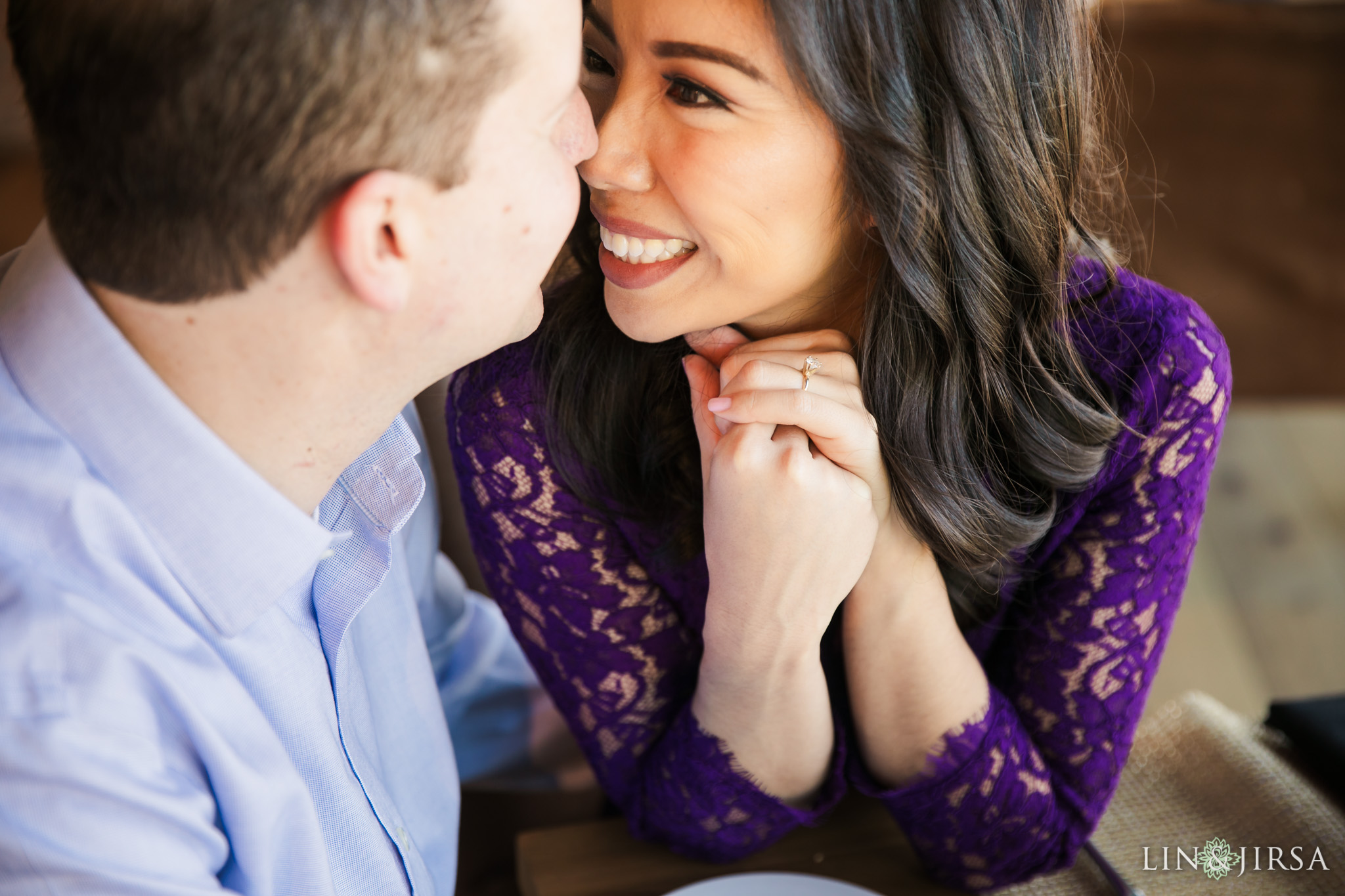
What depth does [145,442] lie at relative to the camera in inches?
33.0

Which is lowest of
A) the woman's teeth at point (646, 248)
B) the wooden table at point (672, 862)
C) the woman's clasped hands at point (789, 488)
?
the wooden table at point (672, 862)

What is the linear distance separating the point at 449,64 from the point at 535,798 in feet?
3.91

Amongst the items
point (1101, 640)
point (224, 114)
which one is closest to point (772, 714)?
point (1101, 640)

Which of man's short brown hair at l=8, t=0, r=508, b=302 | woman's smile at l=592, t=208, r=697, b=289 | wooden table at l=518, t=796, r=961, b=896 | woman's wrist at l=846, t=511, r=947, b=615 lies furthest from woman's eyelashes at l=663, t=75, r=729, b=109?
wooden table at l=518, t=796, r=961, b=896

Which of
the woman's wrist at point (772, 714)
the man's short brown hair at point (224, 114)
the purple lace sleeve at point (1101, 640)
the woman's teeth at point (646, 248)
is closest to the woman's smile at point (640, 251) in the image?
the woman's teeth at point (646, 248)

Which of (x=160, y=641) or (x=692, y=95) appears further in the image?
(x=692, y=95)

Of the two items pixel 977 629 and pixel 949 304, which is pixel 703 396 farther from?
pixel 977 629

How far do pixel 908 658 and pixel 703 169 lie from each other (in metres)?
0.60

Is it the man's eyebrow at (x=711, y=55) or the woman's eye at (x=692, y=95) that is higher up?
the man's eyebrow at (x=711, y=55)

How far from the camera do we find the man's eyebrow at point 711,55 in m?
1.01

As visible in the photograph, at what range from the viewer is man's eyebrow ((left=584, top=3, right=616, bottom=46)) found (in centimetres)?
112

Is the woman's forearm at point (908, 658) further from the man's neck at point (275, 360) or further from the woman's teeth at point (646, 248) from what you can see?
the man's neck at point (275, 360)

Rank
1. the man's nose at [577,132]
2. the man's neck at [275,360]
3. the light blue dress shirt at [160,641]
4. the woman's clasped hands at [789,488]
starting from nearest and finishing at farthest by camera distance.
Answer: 1. the light blue dress shirt at [160,641]
2. the man's neck at [275,360]
3. the man's nose at [577,132]
4. the woman's clasped hands at [789,488]

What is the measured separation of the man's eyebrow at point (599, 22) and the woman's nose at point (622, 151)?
0.08 metres
